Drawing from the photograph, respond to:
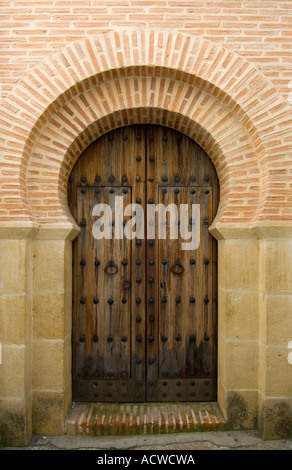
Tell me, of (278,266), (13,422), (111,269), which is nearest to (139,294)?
(111,269)

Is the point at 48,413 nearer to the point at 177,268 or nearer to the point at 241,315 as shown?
the point at 177,268

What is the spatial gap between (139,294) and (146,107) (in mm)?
1789

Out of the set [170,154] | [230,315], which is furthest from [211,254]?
[170,154]

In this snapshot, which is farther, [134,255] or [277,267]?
[134,255]

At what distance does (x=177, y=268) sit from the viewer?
11.5ft

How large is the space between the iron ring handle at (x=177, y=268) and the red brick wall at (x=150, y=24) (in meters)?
1.81

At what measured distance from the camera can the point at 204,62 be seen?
3.06 metres

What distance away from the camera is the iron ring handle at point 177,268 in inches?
138

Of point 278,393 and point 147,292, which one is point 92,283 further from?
point 278,393

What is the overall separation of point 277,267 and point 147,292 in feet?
4.11

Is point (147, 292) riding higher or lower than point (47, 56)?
lower

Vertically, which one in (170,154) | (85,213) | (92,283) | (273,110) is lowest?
(92,283)

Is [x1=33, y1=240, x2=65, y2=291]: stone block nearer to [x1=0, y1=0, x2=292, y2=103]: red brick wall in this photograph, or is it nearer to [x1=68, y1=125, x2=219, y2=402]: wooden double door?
[x1=68, y1=125, x2=219, y2=402]: wooden double door

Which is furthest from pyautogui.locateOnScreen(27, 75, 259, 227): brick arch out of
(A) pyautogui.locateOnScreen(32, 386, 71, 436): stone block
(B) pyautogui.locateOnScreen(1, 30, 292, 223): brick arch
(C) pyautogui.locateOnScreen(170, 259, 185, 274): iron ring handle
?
(A) pyautogui.locateOnScreen(32, 386, 71, 436): stone block
